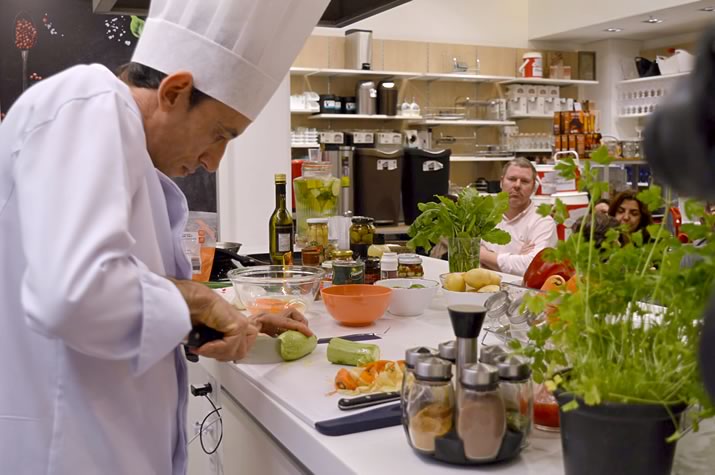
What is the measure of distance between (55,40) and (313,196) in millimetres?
2404

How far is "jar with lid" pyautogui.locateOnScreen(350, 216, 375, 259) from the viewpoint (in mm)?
2576

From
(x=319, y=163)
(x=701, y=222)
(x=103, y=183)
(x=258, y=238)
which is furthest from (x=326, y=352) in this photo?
(x=258, y=238)

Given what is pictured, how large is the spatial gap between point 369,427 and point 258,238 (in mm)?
2878

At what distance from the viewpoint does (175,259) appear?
147 cm

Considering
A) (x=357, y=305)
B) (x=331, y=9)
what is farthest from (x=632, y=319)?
(x=331, y=9)

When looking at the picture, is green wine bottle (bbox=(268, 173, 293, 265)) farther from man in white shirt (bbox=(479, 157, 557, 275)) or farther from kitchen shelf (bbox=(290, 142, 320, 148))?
kitchen shelf (bbox=(290, 142, 320, 148))

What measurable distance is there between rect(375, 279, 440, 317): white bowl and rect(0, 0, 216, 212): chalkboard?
2.79 metres

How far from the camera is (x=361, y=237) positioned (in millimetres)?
2594

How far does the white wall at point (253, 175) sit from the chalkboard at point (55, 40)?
93 cm

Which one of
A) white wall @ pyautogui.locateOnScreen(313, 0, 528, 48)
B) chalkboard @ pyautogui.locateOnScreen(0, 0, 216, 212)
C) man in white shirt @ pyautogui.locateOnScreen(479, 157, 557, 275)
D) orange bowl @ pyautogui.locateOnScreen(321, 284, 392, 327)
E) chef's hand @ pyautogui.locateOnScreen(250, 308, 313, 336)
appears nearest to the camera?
chef's hand @ pyautogui.locateOnScreen(250, 308, 313, 336)

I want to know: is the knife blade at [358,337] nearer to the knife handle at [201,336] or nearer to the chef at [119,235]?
the chef at [119,235]

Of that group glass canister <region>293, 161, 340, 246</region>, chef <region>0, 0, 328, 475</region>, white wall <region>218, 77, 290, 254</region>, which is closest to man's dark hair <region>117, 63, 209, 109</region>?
chef <region>0, 0, 328, 475</region>

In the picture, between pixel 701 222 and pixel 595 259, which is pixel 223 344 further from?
pixel 701 222

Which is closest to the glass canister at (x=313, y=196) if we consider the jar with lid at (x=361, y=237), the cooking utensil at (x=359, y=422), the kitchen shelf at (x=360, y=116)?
the jar with lid at (x=361, y=237)
